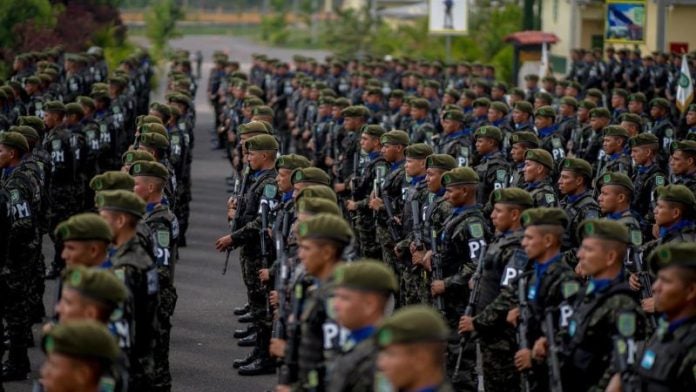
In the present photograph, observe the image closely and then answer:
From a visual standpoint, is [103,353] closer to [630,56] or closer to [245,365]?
[245,365]

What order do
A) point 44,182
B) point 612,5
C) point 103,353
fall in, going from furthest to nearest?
1. point 612,5
2. point 44,182
3. point 103,353

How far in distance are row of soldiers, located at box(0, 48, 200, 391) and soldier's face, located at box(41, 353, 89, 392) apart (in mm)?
333

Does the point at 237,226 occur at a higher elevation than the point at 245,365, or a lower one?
higher

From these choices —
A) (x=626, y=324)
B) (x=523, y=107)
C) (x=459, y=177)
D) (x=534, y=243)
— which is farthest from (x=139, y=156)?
(x=523, y=107)

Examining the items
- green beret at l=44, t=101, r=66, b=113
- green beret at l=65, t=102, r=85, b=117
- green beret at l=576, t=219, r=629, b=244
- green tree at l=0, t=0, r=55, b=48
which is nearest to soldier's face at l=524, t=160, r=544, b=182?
green beret at l=576, t=219, r=629, b=244

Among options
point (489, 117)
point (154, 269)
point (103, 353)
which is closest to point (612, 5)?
point (489, 117)

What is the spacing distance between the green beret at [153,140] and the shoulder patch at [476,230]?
4.23m

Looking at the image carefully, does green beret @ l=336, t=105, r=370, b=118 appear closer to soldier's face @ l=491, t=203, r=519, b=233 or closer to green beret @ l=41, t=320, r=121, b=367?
soldier's face @ l=491, t=203, r=519, b=233

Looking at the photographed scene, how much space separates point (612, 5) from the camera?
2991 centimetres

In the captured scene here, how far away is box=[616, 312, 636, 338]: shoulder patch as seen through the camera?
838cm

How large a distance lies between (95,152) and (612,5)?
1484cm

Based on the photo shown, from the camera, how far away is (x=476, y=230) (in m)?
11.5

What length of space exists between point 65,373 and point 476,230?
5348mm

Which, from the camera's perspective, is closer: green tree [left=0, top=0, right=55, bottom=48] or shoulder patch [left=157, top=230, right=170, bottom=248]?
shoulder patch [left=157, top=230, right=170, bottom=248]
